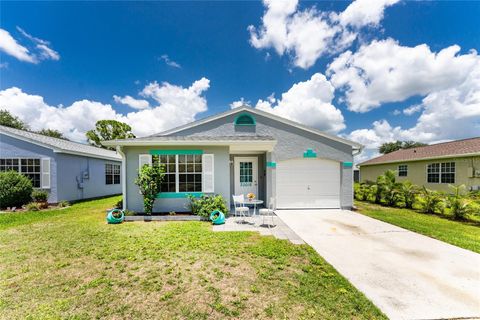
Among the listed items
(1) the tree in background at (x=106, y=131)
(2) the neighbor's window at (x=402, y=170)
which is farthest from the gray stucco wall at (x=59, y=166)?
(2) the neighbor's window at (x=402, y=170)

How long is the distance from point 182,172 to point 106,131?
1306 inches

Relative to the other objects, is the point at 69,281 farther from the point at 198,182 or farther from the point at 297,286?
the point at 198,182

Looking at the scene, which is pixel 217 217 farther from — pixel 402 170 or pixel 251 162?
pixel 402 170

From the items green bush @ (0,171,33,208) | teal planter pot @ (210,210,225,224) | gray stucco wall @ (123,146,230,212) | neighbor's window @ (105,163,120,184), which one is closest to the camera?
teal planter pot @ (210,210,225,224)

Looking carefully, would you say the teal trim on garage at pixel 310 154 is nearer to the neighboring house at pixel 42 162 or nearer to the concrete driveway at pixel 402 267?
the concrete driveway at pixel 402 267

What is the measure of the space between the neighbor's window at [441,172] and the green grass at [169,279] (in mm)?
16432

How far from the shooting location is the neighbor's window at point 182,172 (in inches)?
326

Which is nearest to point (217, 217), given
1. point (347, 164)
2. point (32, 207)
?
point (347, 164)

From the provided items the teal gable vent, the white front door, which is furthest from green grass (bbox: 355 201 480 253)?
the teal gable vent

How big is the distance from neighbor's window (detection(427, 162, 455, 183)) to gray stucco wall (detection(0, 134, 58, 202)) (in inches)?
1029

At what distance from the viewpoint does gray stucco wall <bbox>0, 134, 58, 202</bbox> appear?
35.1ft

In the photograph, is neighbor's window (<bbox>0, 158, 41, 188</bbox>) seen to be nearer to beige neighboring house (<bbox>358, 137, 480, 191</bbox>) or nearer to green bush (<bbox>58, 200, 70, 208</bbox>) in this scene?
green bush (<bbox>58, 200, 70, 208</bbox>)

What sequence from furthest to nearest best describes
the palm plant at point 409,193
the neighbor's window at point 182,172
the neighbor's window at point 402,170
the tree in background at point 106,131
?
the tree in background at point 106,131 < the neighbor's window at point 402,170 < the palm plant at point 409,193 < the neighbor's window at point 182,172

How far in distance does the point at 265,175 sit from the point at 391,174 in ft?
24.6
